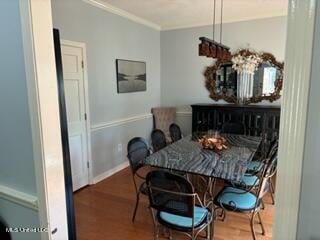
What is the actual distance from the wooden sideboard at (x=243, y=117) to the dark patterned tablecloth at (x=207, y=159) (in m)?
1.06

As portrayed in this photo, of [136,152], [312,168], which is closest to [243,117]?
[136,152]

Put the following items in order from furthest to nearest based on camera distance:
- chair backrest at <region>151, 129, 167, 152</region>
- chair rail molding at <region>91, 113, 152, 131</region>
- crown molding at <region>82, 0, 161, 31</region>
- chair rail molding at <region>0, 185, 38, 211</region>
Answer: chair rail molding at <region>91, 113, 152, 131</region>
crown molding at <region>82, 0, 161, 31</region>
chair backrest at <region>151, 129, 167, 152</region>
chair rail molding at <region>0, 185, 38, 211</region>

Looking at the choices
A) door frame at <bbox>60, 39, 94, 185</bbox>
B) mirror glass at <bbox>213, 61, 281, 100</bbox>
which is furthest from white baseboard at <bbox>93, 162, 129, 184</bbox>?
mirror glass at <bbox>213, 61, 281, 100</bbox>

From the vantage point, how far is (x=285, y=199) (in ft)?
2.47

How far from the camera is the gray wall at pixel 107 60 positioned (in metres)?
3.29

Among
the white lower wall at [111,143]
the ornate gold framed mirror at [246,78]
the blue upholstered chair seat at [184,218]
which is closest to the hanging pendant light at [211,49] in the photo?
the ornate gold framed mirror at [246,78]

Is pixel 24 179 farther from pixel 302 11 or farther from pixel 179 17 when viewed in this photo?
pixel 179 17

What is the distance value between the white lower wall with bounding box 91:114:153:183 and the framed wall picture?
0.56 m

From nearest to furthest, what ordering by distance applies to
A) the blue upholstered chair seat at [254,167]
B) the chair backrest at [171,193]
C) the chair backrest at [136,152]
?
the chair backrest at [171,193] < the chair backrest at [136,152] < the blue upholstered chair seat at [254,167]

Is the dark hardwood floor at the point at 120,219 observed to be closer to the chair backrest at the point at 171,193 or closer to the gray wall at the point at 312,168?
the chair backrest at the point at 171,193

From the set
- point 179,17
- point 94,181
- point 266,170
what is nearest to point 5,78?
point 266,170

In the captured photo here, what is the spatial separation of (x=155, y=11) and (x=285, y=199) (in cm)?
387

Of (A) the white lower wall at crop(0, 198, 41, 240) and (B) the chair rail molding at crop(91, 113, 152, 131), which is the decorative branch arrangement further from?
(A) the white lower wall at crop(0, 198, 41, 240)

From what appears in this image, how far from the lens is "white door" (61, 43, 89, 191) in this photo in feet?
10.6
